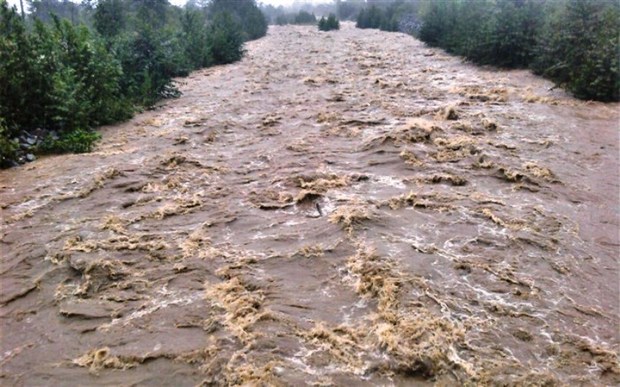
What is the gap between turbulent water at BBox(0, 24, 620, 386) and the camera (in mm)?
3100

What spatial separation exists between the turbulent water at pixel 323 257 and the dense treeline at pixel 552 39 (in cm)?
124

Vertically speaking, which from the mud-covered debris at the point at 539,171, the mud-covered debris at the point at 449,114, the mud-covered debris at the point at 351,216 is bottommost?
the mud-covered debris at the point at 351,216

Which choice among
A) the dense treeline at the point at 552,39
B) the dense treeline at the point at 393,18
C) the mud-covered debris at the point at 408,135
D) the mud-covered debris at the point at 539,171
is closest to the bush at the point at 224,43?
the dense treeline at the point at 552,39

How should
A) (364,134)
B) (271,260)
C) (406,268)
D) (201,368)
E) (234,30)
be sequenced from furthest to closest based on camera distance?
(234,30), (364,134), (271,260), (406,268), (201,368)

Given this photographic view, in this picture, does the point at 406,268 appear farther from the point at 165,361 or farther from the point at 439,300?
the point at 165,361

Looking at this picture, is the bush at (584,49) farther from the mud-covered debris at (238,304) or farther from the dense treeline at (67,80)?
the dense treeline at (67,80)

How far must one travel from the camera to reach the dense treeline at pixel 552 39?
921cm

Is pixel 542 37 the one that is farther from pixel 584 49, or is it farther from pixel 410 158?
pixel 410 158

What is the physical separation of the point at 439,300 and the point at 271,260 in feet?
4.82

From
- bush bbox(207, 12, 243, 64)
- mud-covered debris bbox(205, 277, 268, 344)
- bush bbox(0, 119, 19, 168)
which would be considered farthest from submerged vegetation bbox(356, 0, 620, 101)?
bush bbox(0, 119, 19, 168)

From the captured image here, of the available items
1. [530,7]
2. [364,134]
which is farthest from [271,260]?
[530,7]

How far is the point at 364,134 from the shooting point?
311 inches

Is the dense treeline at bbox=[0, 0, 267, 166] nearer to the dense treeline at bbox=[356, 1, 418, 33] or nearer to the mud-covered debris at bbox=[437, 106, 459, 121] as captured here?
the mud-covered debris at bbox=[437, 106, 459, 121]

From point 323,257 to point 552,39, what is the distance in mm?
9495
